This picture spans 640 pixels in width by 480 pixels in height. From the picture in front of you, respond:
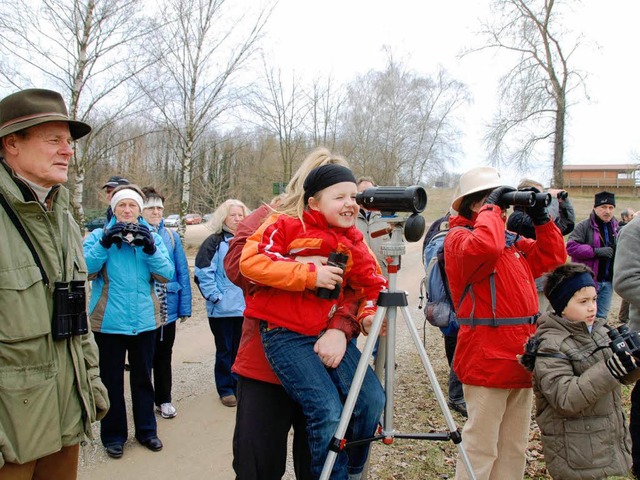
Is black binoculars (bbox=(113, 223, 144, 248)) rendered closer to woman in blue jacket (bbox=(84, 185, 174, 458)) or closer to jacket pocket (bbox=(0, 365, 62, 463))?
woman in blue jacket (bbox=(84, 185, 174, 458))

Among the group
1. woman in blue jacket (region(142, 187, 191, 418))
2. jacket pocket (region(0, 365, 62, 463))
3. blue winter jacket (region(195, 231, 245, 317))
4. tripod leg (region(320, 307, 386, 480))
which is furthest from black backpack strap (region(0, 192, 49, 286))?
blue winter jacket (region(195, 231, 245, 317))

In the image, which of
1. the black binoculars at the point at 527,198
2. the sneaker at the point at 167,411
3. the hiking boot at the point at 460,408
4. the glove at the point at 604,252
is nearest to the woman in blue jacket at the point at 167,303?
the sneaker at the point at 167,411

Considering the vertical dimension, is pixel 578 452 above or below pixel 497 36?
below

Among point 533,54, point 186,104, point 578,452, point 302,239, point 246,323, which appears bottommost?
point 578,452

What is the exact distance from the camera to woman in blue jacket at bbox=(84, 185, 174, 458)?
374 centimetres

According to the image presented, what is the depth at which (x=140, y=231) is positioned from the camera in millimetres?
3781

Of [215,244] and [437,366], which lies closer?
[215,244]

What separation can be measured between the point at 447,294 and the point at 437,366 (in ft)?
7.79

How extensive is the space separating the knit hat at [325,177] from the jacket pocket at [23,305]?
120 cm

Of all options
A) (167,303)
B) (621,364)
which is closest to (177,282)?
(167,303)

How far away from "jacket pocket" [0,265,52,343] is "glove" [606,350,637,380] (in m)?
2.64

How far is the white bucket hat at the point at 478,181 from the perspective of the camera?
3.01 meters

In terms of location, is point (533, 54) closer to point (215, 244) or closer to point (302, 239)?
point (215, 244)

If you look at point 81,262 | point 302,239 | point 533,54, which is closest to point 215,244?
point 81,262
